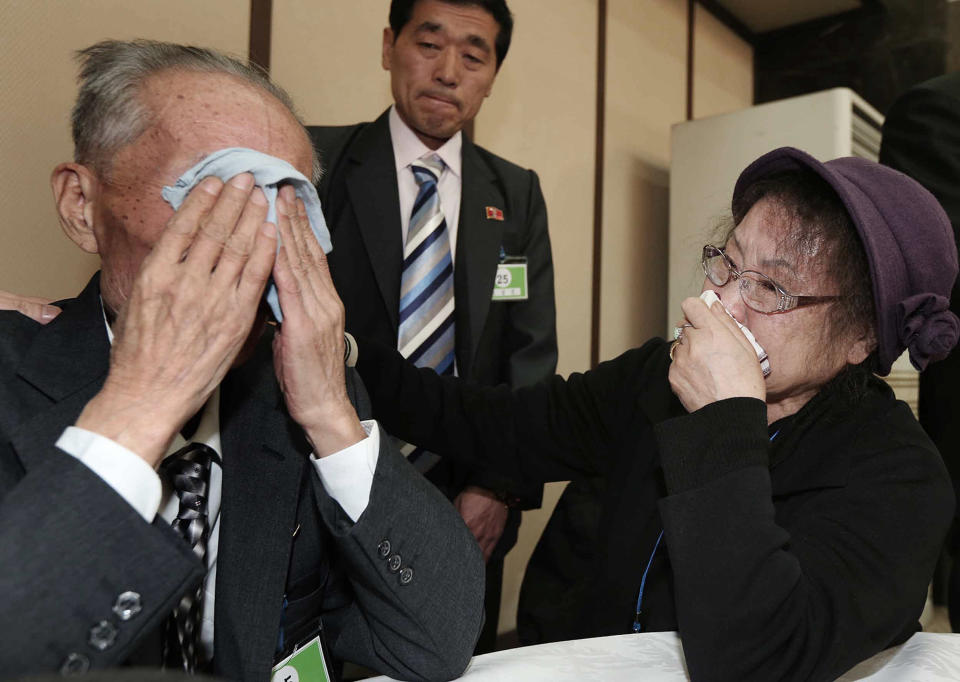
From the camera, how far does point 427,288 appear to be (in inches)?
87.5

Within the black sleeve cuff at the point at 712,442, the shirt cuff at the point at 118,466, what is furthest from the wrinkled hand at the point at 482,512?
the shirt cuff at the point at 118,466

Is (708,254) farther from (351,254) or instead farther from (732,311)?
(351,254)

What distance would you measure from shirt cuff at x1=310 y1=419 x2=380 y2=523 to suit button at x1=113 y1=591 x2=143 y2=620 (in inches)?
14.3

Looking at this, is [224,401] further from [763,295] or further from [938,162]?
[938,162]

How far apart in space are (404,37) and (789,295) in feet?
5.00

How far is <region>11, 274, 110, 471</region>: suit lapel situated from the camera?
0.91m

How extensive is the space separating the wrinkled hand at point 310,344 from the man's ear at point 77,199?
32 cm

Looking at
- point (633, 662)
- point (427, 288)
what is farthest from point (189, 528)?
point (427, 288)

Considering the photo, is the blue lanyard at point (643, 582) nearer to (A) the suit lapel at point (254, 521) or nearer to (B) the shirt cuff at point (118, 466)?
(A) the suit lapel at point (254, 521)

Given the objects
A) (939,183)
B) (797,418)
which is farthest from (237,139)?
(939,183)

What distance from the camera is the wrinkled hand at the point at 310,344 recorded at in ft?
3.37

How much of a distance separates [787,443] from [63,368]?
1.11 metres

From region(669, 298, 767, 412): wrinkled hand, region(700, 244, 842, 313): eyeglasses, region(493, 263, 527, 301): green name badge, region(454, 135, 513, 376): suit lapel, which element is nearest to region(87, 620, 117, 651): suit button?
region(669, 298, 767, 412): wrinkled hand

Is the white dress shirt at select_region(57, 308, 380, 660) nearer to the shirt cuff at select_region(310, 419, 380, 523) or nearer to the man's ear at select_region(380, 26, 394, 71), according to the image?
the shirt cuff at select_region(310, 419, 380, 523)
